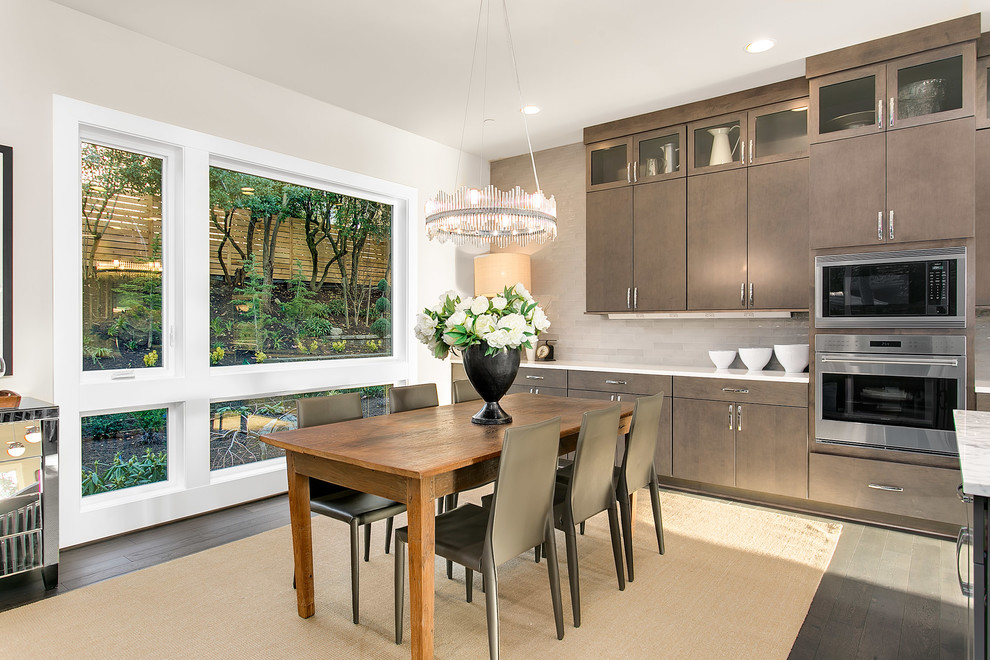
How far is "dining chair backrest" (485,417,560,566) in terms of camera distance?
6.55ft

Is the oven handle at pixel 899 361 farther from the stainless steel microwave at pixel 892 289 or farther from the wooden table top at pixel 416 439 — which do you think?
the wooden table top at pixel 416 439

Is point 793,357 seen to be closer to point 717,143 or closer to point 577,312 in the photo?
point 717,143

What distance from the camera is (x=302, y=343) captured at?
4.37 metres

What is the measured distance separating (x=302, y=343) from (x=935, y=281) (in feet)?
13.4

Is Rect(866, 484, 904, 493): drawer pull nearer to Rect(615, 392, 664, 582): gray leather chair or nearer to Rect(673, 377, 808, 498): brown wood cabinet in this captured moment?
Rect(673, 377, 808, 498): brown wood cabinet

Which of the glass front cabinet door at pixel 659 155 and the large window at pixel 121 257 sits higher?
the glass front cabinet door at pixel 659 155

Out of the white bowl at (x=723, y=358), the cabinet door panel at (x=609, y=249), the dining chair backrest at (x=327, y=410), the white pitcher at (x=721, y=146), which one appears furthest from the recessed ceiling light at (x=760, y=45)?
the dining chair backrest at (x=327, y=410)

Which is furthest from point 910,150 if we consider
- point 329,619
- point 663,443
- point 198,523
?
point 198,523

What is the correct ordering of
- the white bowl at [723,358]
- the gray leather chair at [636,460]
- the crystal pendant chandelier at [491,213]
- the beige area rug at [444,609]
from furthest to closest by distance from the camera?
1. the white bowl at [723,358]
2. the crystal pendant chandelier at [491,213]
3. the gray leather chair at [636,460]
4. the beige area rug at [444,609]

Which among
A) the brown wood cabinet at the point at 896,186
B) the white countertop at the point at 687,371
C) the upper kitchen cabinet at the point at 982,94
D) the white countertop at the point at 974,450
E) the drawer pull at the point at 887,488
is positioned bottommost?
the drawer pull at the point at 887,488

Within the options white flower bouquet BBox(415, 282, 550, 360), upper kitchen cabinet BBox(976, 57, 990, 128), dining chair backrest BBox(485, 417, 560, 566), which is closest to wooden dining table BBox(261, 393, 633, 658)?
dining chair backrest BBox(485, 417, 560, 566)

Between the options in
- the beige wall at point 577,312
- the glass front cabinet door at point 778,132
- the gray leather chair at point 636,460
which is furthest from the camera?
the beige wall at point 577,312

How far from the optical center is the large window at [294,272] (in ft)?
12.8

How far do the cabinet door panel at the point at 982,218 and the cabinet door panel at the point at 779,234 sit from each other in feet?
2.88
